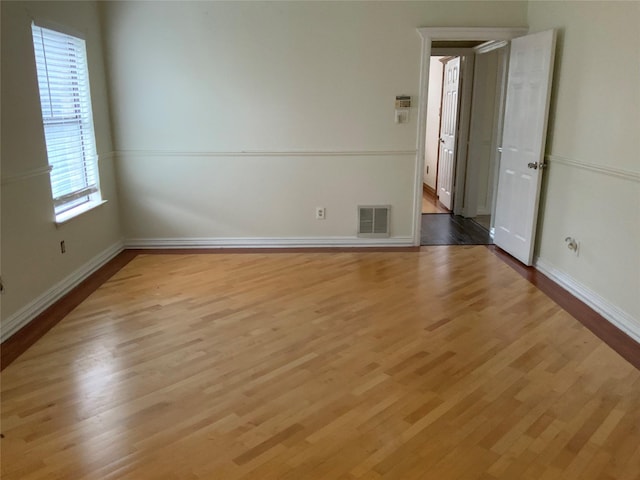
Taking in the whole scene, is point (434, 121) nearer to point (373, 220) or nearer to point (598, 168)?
point (373, 220)

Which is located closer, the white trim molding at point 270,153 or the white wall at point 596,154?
the white wall at point 596,154

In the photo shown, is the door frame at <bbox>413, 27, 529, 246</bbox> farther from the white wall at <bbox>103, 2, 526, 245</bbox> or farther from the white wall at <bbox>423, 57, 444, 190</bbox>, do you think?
the white wall at <bbox>423, 57, 444, 190</bbox>

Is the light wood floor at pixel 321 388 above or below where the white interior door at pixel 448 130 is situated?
below

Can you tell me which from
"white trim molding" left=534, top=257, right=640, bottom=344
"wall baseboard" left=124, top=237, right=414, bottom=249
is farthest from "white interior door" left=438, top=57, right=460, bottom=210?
"white trim molding" left=534, top=257, right=640, bottom=344

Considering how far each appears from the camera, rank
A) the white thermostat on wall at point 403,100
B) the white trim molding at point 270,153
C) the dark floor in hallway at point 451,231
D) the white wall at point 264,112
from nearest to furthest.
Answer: the white wall at point 264,112 < the white thermostat on wall at point 403,100 < the white trim molding at point 270,153 < the dark floor in hallway at point 451,231

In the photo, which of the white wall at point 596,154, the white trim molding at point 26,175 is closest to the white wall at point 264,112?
the white wall at point 596,154

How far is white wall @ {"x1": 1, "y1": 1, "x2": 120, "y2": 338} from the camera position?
319 centimetres

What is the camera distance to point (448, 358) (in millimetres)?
2932

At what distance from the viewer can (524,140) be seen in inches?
176

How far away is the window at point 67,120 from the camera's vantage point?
3746 millimetres

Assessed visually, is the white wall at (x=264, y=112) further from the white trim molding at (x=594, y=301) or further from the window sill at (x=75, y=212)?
the white trim molding at (x=594, y=301)

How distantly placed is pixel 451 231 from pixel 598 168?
228cm

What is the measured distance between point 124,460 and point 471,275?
10.2ft

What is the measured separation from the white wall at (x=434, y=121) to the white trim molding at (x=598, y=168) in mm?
3604
